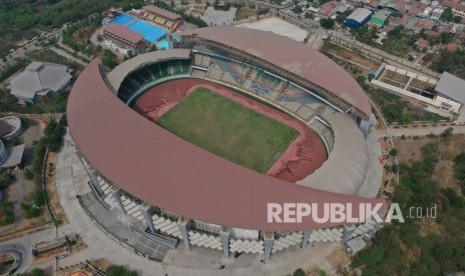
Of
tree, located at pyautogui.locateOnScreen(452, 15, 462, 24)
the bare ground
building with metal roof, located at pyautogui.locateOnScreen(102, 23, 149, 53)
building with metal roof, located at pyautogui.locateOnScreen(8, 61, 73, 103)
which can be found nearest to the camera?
the bare ground

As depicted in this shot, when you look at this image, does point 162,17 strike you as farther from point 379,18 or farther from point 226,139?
point 379,18

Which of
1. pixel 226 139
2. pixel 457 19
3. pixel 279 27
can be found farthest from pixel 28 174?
pixel 457 19

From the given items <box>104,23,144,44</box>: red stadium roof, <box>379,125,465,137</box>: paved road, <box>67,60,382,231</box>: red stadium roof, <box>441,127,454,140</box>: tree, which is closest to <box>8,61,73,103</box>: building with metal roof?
<box>104,23,144,44</box>: red stadium roof

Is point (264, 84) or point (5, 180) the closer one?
point (5, 180)

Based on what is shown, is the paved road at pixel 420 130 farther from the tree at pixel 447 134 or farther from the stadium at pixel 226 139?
the stadium at pixel 226 139

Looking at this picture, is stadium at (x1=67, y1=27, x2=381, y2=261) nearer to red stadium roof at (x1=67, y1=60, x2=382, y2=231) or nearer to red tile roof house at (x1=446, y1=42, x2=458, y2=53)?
red stadium roof at (x1=67, y1=60, x2=382, y2=231)

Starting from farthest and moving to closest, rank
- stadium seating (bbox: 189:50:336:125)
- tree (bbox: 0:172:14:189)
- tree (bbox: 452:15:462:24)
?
tree (bbox: 452:15:462:24) → stadium seating (bbox: 189:50:336:125) → tree (bbox: 0:172:14:189)

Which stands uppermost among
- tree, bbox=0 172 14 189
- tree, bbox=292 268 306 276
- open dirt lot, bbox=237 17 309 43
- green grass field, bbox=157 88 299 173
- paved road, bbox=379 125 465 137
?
open dirt lot, bbox=237 17 309 43
